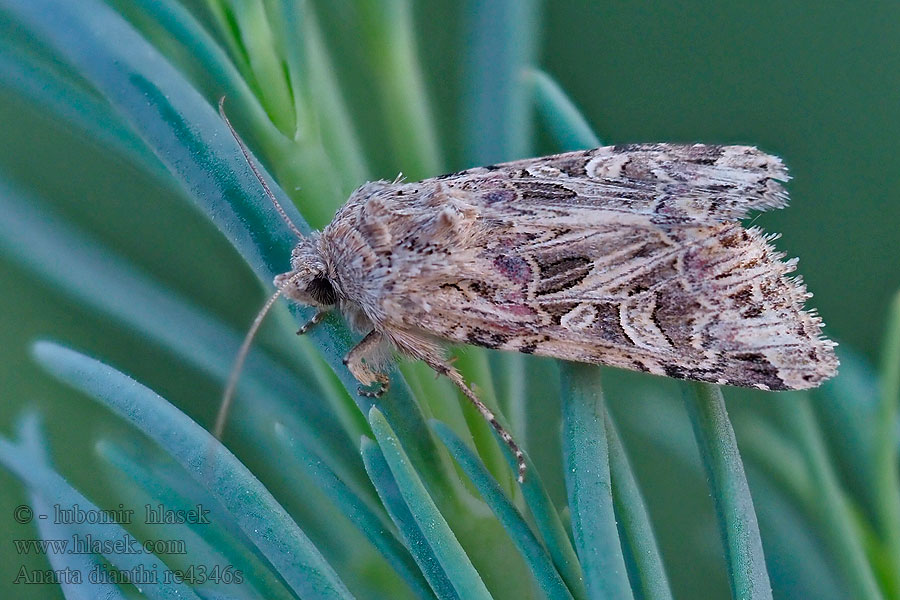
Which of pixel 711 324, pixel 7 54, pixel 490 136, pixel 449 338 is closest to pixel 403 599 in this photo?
pixel 449 338

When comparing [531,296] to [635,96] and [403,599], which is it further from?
[635,96]

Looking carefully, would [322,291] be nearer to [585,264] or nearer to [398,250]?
[398,250]

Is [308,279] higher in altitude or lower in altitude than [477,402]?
higher

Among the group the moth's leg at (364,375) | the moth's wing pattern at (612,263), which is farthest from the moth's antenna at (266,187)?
the moth's wing pattern at (612,263)

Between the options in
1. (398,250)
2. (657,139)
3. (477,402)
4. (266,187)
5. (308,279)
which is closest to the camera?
(266,187)

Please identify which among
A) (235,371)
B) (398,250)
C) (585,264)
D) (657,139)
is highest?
(657,139)

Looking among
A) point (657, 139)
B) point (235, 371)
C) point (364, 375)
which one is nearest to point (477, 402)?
point (364, 375)

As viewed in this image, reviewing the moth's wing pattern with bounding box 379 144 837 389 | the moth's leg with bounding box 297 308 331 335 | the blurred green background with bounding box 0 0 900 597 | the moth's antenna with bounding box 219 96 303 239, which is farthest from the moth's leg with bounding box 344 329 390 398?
the blurred green background with bounding box 0 0 900 597

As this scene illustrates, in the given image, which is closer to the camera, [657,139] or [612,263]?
[612,263]
